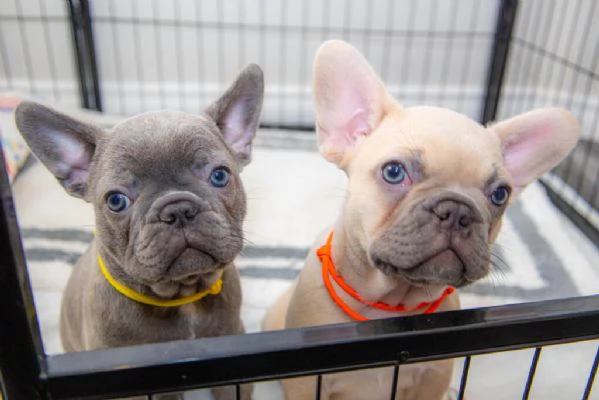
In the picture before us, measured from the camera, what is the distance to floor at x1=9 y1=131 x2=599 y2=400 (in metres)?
1.58

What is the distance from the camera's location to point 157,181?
1.06 metres

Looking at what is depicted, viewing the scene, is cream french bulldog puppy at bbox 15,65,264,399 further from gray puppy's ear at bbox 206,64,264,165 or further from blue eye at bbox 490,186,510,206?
blue eye at bbox 490,186,510,206

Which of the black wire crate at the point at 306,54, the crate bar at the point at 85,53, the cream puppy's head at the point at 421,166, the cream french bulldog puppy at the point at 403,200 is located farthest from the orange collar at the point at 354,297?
the crate bar at the point at 85,53

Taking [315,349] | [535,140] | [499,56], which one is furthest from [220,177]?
[499,56]

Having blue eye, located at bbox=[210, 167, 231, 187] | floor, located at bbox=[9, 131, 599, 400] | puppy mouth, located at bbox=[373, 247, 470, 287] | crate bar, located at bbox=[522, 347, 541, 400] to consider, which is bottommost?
floor, located at bbox=[9, 131, 599, 400]

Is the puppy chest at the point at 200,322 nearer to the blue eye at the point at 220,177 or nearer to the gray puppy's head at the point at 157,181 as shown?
the gray puppy's head at the point at 157,181

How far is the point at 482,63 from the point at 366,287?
2.39 meters

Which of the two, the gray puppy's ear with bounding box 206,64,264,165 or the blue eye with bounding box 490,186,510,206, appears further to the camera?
the gray puppy's ear with bounding box 206,64,264,165

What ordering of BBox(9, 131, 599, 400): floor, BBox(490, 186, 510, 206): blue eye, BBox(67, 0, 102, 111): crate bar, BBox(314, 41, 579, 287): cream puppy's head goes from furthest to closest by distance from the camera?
BBox(67, 0, 102, 111): crate bar → BBox(9, 131, 599, 400): floor → BBox(490, 186, 510, 206): blue eye → BBox(314, 41, 579, 287): cream puppy's head

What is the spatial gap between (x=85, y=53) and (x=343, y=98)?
2.06 metres

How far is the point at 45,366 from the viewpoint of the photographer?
2.27 ft

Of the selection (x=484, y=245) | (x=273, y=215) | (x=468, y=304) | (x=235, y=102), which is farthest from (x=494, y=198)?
(x=273, y=215)

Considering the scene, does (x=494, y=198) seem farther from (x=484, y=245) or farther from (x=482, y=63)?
(x=482, y=63)

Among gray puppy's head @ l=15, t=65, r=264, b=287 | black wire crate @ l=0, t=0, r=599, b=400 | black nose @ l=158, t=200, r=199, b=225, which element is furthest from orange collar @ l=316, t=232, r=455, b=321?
A: black wire crate @ l=0, t=0, r=599, b=400
